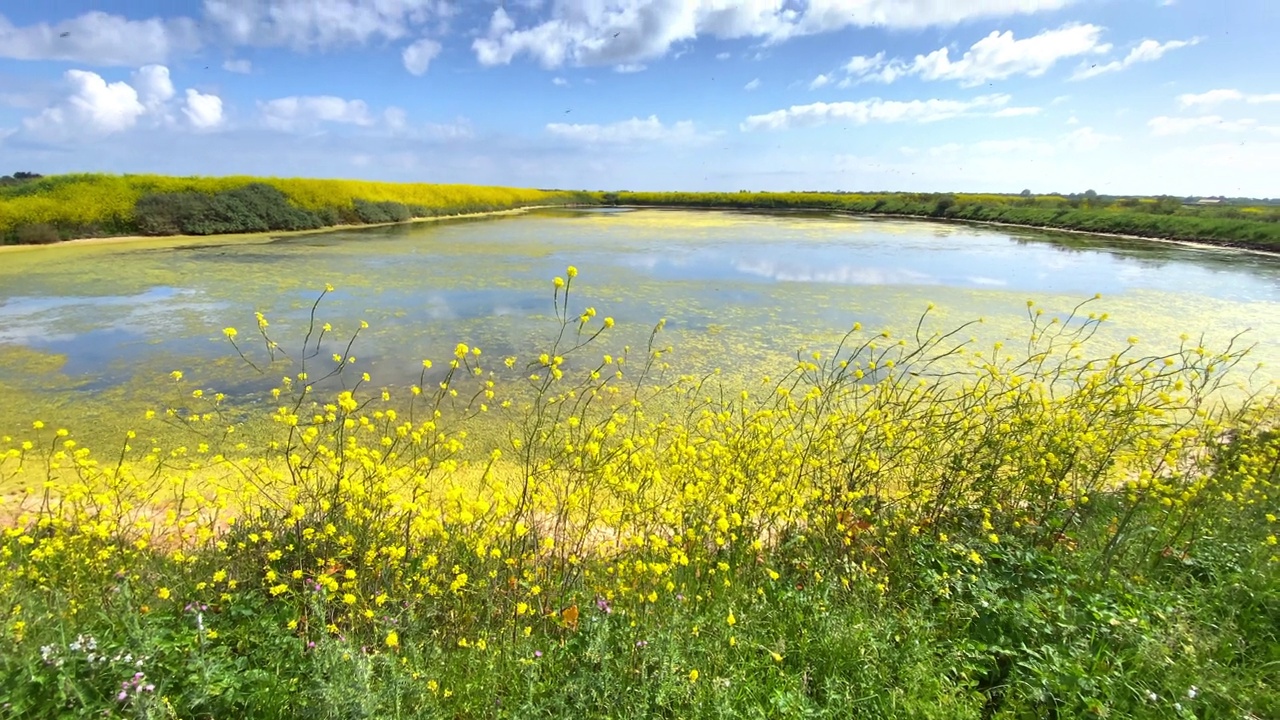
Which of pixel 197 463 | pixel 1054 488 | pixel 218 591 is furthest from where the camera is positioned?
pixel 197 463

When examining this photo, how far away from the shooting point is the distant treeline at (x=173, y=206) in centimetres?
1623

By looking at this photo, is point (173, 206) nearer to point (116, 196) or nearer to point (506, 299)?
point (116, 196)

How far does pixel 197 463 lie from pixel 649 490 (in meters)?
3.24

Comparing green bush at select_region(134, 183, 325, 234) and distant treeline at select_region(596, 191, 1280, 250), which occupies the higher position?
distant treeline at select_region(596, 191, 1280, 250)

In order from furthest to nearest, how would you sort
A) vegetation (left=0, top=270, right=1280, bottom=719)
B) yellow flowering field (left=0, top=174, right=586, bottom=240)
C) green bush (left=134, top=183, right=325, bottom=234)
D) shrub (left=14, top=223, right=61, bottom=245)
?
green bush (left=134, top=183, right=325, bottom=234) < yellow flowering field (left=0, top=174, right=586, bottom=240) < shrub (left=14, top=223, right=61, bottom=245) < vegetation (left=0, top=270, right=1280, bottom=719)

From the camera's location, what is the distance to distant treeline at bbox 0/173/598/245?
1623 centimetres

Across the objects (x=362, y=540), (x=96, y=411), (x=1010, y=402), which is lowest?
(x=96, y=411)

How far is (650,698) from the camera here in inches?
73.0

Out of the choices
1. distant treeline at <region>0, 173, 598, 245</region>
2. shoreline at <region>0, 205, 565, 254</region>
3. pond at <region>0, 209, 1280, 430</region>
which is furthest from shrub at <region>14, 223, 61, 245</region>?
pond at <region>0, 209, 1280, 430</region>

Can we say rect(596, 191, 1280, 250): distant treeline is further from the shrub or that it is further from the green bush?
the shrub

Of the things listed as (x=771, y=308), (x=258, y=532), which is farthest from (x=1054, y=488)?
(x=771, y=308)

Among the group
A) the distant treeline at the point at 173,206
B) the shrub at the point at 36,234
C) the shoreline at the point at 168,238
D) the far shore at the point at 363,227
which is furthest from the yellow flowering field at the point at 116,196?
the far shore at the point at 363,227

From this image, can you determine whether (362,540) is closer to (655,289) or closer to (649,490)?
(649,490)

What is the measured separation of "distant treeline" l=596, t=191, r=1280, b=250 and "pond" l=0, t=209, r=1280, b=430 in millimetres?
4872
